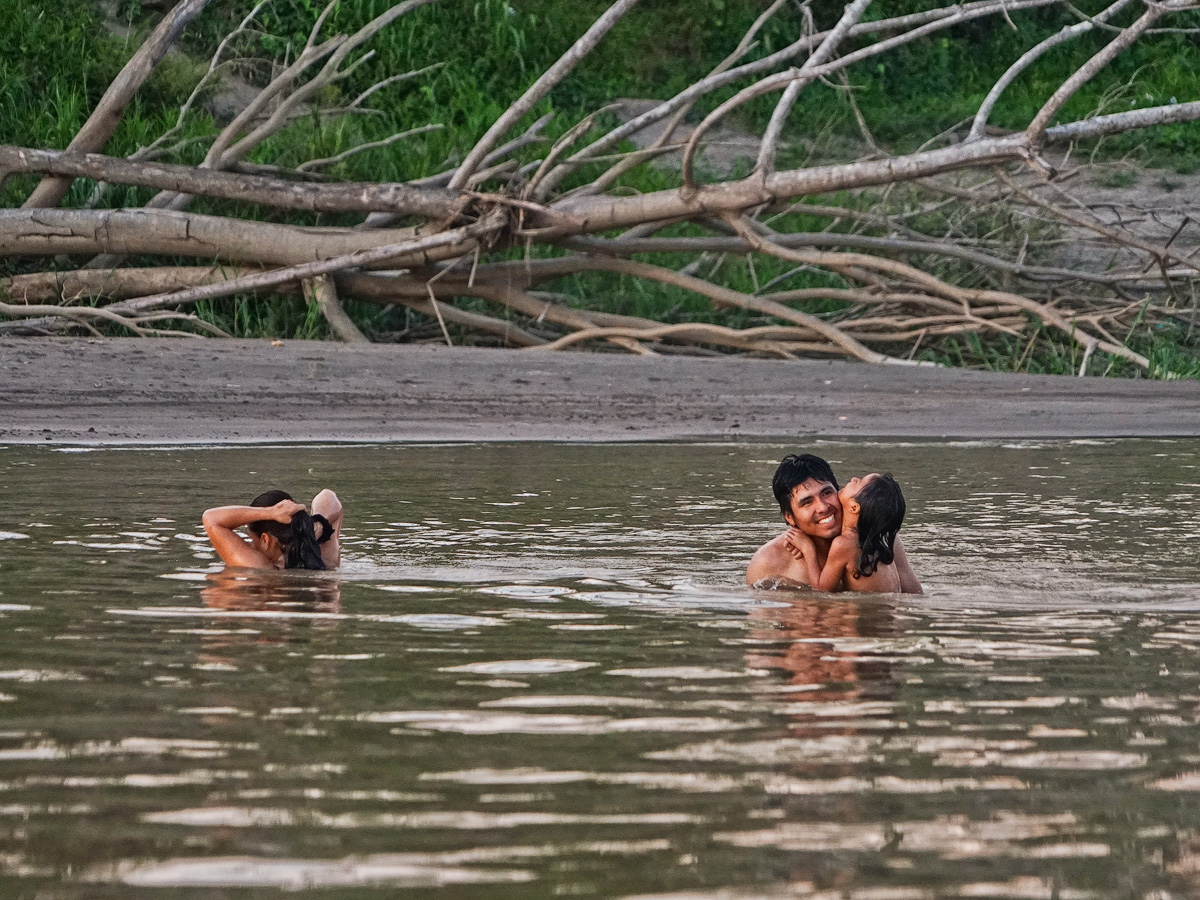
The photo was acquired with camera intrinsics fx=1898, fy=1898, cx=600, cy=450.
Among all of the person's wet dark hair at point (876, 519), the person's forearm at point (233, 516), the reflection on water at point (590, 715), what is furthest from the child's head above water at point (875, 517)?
Answer: the person's forearm at point (233, 516)

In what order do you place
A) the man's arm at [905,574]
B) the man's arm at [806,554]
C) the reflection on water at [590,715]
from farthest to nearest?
the man's arm at [806,554] < the man's arm at [905,574] < the reflection on water at [590,715]

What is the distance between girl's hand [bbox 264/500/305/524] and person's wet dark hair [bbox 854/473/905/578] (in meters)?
2.01

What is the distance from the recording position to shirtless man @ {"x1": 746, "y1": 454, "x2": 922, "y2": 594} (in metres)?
6.63

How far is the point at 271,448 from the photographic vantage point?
11523 millimetres

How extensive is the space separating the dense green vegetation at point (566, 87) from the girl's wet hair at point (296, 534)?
314 inches

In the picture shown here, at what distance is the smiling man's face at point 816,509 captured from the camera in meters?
6.63

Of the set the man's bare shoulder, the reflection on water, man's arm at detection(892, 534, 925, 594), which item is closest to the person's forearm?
the reflection on water

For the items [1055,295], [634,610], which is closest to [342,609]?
[634,610]

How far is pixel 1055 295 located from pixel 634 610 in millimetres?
10747

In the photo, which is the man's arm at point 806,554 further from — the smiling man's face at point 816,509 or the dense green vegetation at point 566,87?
the dense green vegetation at point 566,87

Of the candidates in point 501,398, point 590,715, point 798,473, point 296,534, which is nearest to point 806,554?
point 798,473

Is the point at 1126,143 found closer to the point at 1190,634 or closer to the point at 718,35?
the point at 718,35

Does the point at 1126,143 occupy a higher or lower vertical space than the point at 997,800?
higher

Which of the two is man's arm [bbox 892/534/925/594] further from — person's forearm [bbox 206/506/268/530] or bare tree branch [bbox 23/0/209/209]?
bare tree branch [bbox 23/0/209/209]
